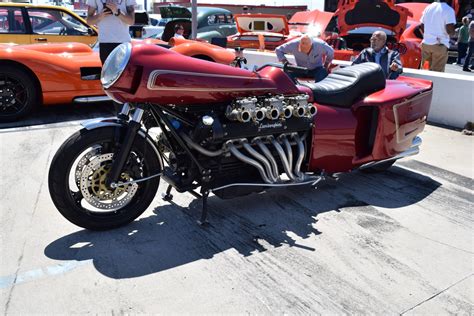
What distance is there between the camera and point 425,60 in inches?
309

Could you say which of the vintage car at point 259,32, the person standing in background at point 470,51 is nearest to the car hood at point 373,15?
the vintage car at point 259,32

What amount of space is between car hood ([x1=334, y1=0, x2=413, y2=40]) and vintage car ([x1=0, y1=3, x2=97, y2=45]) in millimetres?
4866

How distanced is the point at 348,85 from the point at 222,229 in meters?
1.69

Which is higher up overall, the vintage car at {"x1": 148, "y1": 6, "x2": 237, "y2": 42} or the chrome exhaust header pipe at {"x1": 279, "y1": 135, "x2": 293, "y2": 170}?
the vintage car at {"x1": 148, "y1": 6, "x2": 237, "y2": 42}

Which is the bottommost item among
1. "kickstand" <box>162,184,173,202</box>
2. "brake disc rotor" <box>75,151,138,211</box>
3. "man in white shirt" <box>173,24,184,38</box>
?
"kickstand" <box>162,184,173,202</box>

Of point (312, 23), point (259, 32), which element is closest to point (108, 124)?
point (259, 32)

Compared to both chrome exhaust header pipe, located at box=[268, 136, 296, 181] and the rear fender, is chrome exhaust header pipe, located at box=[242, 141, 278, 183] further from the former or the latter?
the rear fender

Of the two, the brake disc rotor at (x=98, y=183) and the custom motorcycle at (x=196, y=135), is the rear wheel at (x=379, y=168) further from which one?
the brake disc rotor at (x=98, y=183)

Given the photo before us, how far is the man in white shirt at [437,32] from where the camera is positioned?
729 cm

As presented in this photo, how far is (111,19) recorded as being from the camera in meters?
4.41

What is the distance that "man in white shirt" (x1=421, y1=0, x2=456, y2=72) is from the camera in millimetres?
7293

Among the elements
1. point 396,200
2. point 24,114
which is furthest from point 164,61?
point 24,114

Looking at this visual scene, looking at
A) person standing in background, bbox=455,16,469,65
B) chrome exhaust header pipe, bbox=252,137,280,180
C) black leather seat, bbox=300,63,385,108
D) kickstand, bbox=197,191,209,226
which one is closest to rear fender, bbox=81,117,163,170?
kickstand, bbox=197,191,209,226

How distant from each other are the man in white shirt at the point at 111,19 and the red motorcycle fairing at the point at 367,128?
7.12 ft
